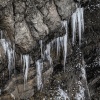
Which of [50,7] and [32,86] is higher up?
[50,7]

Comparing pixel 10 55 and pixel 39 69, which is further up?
pixel 10 55

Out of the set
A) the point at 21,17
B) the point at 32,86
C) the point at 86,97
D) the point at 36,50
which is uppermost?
the point at 21,17

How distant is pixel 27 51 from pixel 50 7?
1839mm

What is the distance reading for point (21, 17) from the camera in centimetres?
1036

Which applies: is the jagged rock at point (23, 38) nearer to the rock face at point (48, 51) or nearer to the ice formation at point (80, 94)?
the rock face at point (48, 51)

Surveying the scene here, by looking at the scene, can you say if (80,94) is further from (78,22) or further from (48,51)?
(78,22)

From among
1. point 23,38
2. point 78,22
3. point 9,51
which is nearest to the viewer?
point 23,38

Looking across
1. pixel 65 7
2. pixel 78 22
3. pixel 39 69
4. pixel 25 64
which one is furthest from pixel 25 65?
pixel 78 22

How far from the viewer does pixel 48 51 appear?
39.5ft

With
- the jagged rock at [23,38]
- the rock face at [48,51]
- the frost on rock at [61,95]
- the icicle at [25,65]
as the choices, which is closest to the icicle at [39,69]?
the rock face at [48,51]

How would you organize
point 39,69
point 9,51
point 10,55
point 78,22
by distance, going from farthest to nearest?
1. point 78,22
2. point 39,69
3. point 10,55
4. point 9,51

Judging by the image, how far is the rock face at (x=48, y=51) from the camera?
1044 centimetres

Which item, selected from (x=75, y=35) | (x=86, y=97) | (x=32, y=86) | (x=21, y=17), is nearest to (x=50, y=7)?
(x=21, y=17)

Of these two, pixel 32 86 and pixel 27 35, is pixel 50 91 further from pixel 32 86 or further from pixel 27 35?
pixel 27 35
